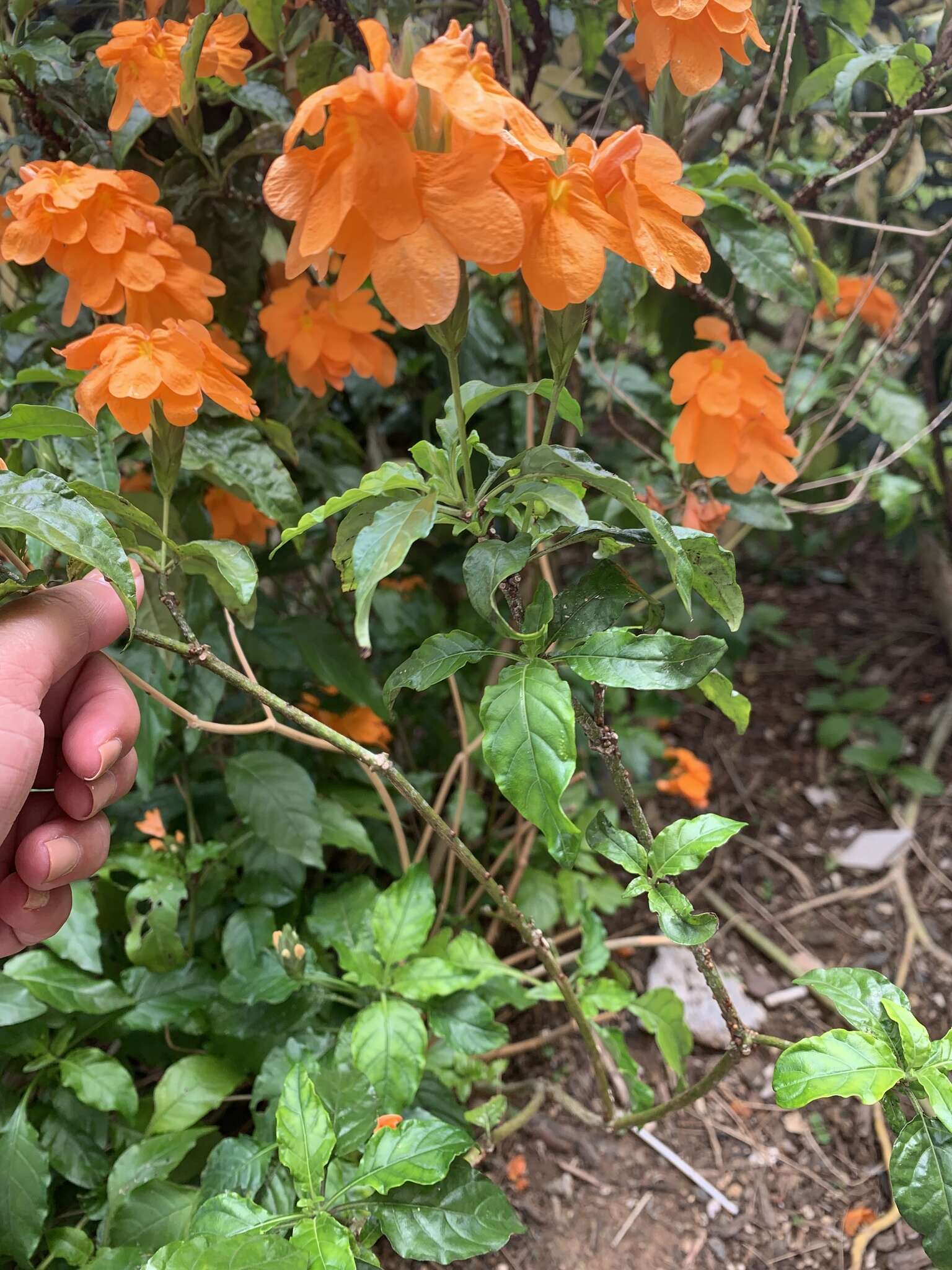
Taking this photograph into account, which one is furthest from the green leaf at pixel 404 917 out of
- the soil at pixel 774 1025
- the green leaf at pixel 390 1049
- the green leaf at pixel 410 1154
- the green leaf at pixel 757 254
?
the green leaf at pixel 757 254

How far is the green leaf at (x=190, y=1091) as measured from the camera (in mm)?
884

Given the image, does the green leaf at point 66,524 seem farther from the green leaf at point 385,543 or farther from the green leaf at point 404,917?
the green leaf at point 404,917

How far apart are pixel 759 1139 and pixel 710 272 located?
47.2 inches

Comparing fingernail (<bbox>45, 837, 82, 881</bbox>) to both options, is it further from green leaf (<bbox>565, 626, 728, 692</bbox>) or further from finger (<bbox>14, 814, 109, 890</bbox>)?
green leaf (<bbox>565, 626, 728, 692</bbox>)

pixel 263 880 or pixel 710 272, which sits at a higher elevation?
pixel 710 272

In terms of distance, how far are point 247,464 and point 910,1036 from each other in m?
0.72

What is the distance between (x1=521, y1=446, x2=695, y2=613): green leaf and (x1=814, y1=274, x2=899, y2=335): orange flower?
1.08 metres

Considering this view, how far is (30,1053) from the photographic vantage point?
879 mm

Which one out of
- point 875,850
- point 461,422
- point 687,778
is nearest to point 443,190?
point 461,422

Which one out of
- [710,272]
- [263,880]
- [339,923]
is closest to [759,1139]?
[339,923]

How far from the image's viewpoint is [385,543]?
1.56ft

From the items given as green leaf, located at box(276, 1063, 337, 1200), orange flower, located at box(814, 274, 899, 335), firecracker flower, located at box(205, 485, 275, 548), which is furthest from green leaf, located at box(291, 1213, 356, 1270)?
orange flower, located at box(814, 274, 899, 335)

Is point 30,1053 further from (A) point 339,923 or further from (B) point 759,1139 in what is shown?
(B) point 759,1139

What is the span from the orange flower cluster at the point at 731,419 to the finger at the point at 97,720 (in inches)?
21.7
